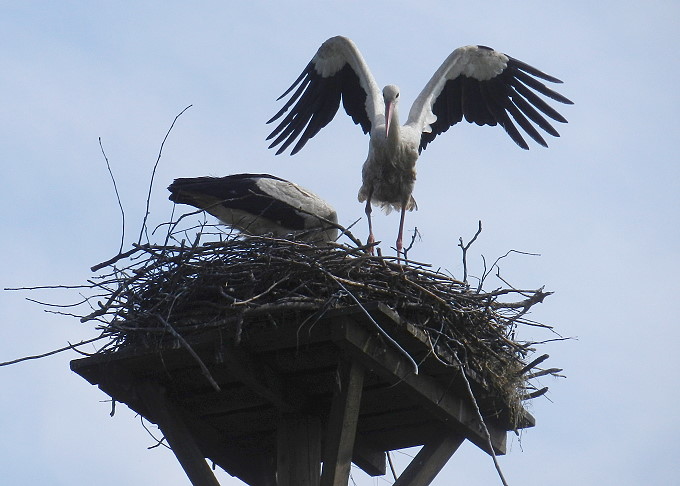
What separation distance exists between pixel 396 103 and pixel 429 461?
345cm

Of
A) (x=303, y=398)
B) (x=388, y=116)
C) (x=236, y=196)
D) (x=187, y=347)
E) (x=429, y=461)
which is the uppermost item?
(x=388, y=116)

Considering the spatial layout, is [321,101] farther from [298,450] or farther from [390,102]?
[298,450]

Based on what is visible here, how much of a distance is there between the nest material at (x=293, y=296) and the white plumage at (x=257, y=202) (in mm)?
1472

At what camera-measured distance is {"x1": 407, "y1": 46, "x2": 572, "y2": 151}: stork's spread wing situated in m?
7.62

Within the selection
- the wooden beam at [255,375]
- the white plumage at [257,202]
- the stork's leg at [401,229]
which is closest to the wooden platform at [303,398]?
the wooden beam at [255,375]

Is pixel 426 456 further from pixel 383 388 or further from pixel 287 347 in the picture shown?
pixel 287 347

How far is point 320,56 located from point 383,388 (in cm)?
401

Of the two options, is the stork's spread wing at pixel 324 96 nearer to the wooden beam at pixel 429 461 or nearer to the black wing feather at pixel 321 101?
the black wing feather at pixel 321 101

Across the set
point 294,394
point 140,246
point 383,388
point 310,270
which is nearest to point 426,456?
point 383,388

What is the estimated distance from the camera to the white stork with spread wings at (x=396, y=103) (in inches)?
291

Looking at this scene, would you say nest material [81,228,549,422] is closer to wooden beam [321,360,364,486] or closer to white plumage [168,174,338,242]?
wooden beam [321,360,364,486]

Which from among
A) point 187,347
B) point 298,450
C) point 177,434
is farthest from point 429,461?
point 187,347

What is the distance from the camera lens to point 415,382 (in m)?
4.46

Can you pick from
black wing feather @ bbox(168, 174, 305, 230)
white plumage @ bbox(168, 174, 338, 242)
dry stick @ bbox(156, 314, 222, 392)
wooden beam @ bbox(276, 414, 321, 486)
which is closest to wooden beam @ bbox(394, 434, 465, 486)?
wooden beam @ bbox(276, 414, 321, 486)
